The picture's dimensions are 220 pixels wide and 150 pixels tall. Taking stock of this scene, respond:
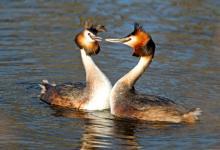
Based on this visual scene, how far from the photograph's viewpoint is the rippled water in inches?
446

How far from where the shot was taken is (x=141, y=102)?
12281 mm

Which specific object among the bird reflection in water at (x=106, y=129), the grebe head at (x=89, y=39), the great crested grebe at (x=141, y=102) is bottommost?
the bird reflection in water at (x=106, y=129)

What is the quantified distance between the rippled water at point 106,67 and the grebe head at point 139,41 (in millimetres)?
980

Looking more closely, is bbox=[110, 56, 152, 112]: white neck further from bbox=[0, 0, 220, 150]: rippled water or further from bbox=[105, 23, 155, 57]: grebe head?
bbox=[0, 0, 220, 150]: rippled water

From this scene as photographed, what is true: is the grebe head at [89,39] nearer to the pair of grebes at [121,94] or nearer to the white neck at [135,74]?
the pair of grebes at [121,94]

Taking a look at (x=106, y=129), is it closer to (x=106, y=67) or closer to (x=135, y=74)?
(x=135, y=74)

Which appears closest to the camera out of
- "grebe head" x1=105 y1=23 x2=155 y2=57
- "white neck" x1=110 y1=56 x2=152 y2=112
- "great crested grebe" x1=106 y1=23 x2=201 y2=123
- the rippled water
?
the rippled water

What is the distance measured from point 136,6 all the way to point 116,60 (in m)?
4.03

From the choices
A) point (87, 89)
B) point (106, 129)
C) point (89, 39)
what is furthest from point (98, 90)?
Result: point (106, 129)

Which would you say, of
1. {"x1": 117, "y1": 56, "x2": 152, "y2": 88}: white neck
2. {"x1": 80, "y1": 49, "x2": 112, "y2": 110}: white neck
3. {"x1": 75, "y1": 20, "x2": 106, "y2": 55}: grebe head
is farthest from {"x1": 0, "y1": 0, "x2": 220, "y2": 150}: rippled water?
{"x1": 75, "y1": 20, "x2": 106, "y2": 55}: grebe head

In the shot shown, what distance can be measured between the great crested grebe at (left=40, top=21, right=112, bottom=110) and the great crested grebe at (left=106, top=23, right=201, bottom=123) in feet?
0.68

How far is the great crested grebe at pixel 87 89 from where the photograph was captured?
12695 mm

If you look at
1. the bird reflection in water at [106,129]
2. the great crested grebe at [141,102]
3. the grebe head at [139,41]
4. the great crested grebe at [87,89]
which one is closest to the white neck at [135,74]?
the great crested grebe at [141,102]

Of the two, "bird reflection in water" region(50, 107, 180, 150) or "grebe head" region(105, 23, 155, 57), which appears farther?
"grebe head" region(105, 23, 155, 57)
